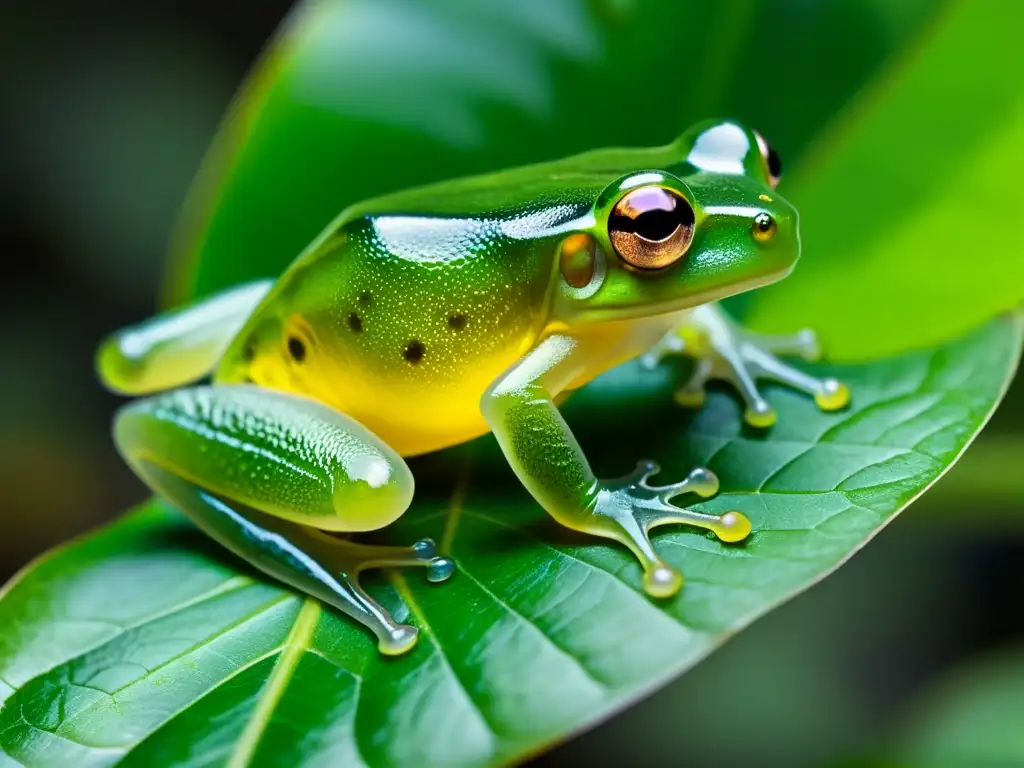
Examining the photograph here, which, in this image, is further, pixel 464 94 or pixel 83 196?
pixel 83 196

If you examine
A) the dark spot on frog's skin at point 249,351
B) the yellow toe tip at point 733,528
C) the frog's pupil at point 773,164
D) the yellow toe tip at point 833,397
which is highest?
the frog's pupil at point 773,164

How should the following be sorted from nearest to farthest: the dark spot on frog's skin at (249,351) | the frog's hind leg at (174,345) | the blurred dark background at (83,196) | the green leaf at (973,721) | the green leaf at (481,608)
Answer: the green leaf at (481,608), the dark spot on frog's skin at (249,351), the frog's hind leg at (174,345), the green leaf at (973,721), the blurred dark background at (83,196)

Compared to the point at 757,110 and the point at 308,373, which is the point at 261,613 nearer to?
the point at 308,373

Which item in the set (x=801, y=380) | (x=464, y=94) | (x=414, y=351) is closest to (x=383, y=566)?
(x=414, y=351)

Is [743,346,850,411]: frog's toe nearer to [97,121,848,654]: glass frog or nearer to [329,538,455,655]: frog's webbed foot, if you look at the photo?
[97,121,848,654]: glass frog

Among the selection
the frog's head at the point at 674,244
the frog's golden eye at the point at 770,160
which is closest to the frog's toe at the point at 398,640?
the frog's head at the point at 674,244

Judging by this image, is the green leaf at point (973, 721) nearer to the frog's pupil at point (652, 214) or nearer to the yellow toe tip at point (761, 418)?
the yellow toe tip at point (761, 418)

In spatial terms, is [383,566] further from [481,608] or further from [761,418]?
[761,418]
